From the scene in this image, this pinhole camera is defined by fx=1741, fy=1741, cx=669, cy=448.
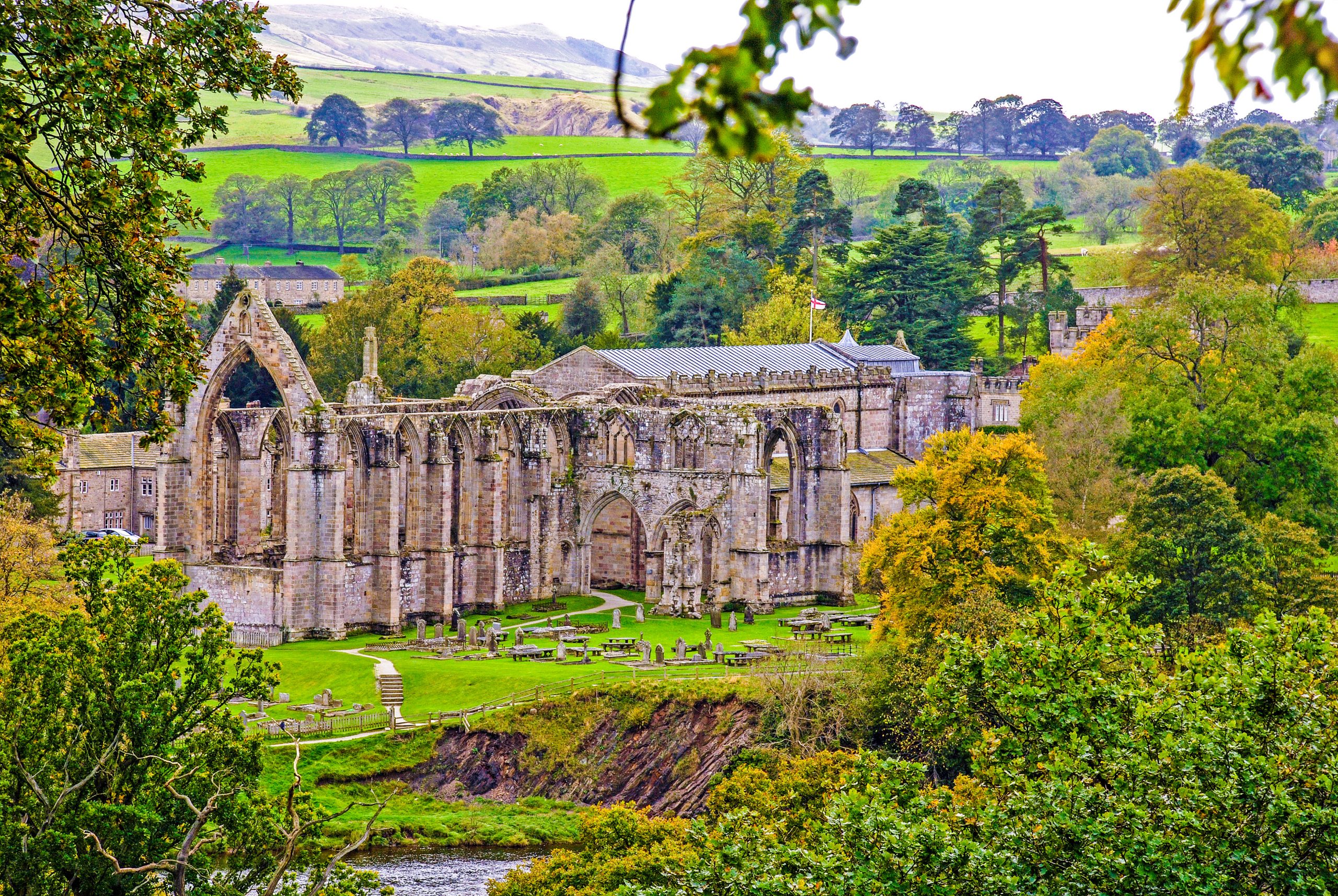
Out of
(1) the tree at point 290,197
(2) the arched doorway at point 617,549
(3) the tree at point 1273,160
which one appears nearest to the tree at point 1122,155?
(3) the tree at point 1273,160

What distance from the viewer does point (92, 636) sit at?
24328 mm

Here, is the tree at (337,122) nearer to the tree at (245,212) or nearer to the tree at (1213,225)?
the tree at (245,212)

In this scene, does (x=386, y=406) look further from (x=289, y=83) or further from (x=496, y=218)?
(x=496, y=218)

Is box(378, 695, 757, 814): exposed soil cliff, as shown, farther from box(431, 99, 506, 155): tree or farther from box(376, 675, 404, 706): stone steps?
box(431, 99, 506, 155): tree

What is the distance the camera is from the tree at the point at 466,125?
576ft

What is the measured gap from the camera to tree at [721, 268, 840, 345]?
299 feet

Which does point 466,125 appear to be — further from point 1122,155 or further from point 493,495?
point 493,495

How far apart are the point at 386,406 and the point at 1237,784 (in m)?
42.9

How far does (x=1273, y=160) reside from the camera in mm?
110625

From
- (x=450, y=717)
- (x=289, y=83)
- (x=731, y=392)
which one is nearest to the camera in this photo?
(x=289, y=83)

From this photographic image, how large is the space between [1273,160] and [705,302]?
39.7 m

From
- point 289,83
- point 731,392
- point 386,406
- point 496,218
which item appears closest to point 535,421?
point 386,406

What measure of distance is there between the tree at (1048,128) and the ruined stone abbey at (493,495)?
5227 inches

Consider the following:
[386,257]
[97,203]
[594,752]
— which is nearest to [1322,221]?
[386,257]
